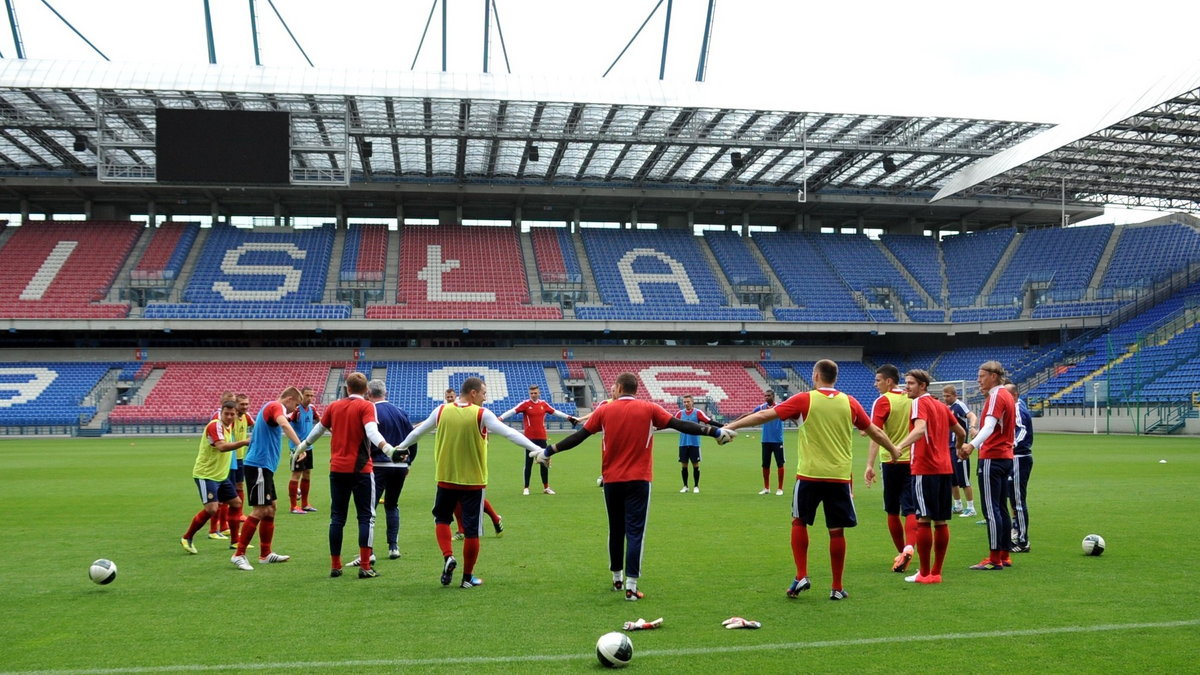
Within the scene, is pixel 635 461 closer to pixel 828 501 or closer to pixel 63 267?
pixel 828 501

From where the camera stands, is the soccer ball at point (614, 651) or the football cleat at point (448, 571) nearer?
the soccer ball at point (614, 651)

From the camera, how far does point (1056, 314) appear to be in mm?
53938

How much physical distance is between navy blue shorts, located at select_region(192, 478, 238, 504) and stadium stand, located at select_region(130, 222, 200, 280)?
A: 152ft

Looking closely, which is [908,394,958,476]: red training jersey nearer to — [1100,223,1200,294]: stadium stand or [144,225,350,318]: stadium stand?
[144,225,350,318]: stadium stand

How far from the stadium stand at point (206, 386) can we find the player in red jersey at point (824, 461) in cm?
4142

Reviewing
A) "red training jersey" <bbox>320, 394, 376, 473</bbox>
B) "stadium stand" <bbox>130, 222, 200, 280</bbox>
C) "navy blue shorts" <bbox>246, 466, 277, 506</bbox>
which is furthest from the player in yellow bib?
"stadium stand" <bbox>130, 222, 200, 280</bbox>

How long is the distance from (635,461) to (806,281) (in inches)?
2046

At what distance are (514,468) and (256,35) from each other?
29366mm

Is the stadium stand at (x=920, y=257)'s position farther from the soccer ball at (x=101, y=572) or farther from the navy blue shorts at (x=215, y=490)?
the soccer ball at (x=101, y=572)

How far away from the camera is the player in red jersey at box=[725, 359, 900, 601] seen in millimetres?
8852

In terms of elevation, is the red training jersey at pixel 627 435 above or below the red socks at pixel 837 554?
above

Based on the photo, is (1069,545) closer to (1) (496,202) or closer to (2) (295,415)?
(2) (295,415)

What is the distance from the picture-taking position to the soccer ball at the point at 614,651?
6555 mm

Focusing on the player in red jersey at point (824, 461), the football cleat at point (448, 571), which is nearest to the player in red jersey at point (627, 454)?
the player in red jersey at point (824, 461)
